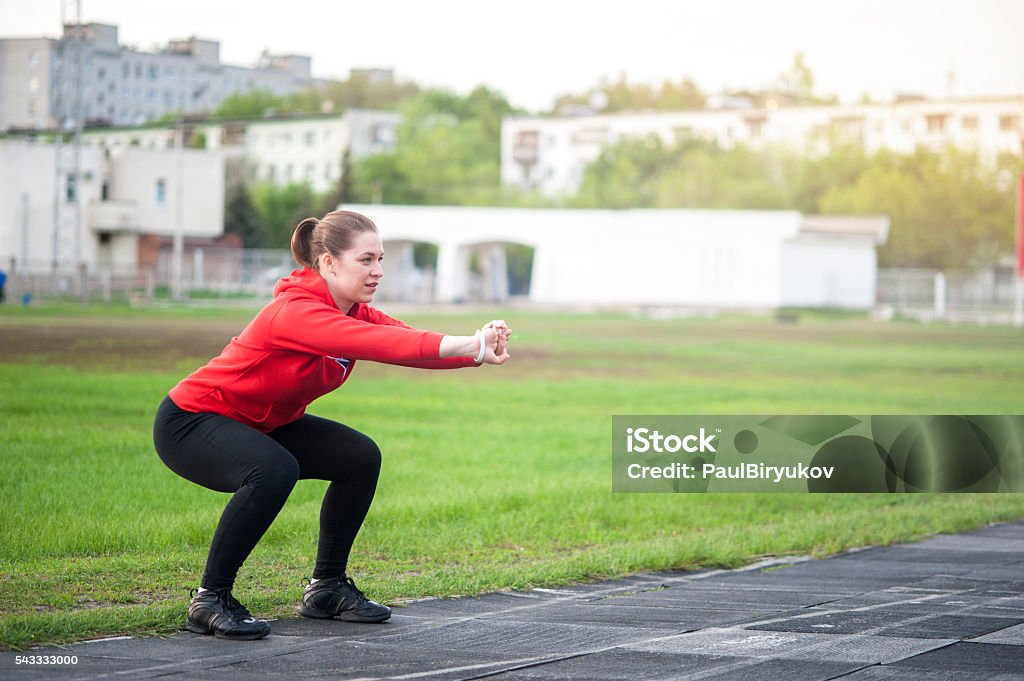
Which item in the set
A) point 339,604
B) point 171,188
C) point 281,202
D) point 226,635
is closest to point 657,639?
point 339,604

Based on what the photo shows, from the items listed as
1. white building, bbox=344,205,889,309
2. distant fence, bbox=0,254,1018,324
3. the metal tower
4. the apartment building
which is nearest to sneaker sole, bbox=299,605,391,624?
the metal tower

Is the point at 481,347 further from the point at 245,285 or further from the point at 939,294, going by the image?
the point at 939,294

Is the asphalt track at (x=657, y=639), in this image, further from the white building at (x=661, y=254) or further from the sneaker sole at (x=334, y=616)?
the white building at (x=661, y=254)

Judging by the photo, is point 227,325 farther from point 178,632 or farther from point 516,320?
point 178,632

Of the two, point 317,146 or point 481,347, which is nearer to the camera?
point 481,347

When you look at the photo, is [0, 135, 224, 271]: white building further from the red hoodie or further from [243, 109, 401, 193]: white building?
the red hoodie

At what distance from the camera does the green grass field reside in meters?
7.06

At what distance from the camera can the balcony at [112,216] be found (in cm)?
6475

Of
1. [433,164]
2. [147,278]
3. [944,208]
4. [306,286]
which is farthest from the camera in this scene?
[433,164]

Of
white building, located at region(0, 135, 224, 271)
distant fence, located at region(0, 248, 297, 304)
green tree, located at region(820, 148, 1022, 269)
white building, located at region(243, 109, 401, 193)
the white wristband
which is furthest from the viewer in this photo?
white building, located at region(243, 109, 401, 193)

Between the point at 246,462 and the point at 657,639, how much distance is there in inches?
70.6

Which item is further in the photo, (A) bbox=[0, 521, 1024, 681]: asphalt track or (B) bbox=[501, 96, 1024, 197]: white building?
(B) bbox=[501, 96, 1024, 197]: white building

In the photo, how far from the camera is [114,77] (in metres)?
33.1

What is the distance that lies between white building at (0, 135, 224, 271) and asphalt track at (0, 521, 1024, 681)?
33.7 m
